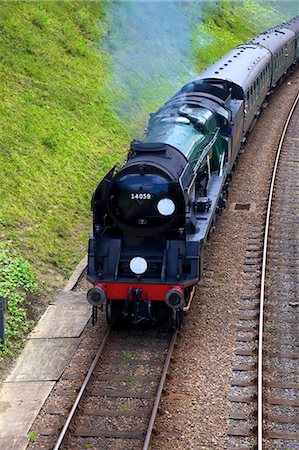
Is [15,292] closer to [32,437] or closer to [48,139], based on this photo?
[32,437]

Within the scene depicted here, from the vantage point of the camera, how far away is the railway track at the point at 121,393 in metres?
9.23

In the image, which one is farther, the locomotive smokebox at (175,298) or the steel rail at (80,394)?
the locomotive smokebox at (175,298)

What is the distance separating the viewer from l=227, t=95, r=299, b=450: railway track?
9.36m

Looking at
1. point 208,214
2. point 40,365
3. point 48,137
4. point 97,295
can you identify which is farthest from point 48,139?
point 40,365

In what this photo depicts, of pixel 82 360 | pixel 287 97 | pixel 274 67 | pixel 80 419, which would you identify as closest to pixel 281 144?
pixel 274 67

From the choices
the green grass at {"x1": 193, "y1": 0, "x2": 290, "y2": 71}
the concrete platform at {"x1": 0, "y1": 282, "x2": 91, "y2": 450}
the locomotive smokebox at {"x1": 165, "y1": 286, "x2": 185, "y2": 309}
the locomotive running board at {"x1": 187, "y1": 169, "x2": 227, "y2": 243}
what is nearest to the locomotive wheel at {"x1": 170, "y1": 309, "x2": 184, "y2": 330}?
the locomotive smokebox at {"x1": 165, "y1": 286, "x2": 185, "y2": 309}

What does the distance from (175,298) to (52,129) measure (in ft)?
32.5

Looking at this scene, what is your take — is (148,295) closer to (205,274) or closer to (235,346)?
(235,346)

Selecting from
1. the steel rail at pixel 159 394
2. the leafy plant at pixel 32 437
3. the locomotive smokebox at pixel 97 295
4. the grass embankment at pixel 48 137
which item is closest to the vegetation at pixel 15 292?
the grass embankment at pixel 48 137

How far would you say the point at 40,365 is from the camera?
11.3m

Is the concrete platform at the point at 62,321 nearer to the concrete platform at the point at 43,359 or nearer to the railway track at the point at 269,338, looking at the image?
the concrete platform at the point at 43,359

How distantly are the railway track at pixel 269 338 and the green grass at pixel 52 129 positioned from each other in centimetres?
433

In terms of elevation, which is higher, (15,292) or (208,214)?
(208,214)

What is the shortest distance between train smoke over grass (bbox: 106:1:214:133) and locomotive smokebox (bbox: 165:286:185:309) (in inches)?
531
